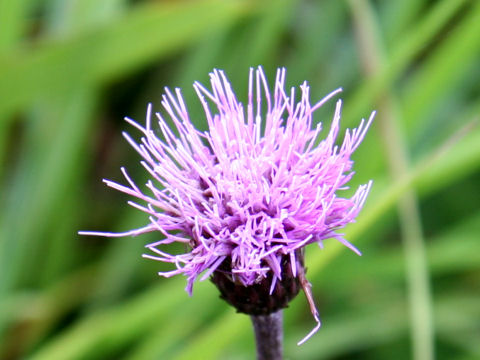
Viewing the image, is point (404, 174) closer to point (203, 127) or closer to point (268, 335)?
point (268, 335)

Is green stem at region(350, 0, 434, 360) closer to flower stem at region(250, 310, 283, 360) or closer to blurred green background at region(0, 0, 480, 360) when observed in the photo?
blurred green background at region(0, 0, 480, 360)

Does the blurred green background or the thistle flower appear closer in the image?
the thistle flower

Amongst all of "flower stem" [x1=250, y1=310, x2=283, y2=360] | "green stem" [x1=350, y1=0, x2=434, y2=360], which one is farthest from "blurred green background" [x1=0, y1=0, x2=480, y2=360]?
"flower stem" [x1=250, y1=310, x2=283, y2=360]

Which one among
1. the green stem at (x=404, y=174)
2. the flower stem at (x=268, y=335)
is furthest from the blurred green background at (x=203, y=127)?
the flower stem at (x=268, y=335)

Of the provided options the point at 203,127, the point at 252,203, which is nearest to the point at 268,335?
the point at 252,203

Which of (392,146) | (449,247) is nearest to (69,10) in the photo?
(392,146)

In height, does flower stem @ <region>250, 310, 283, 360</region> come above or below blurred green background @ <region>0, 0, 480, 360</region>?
below
